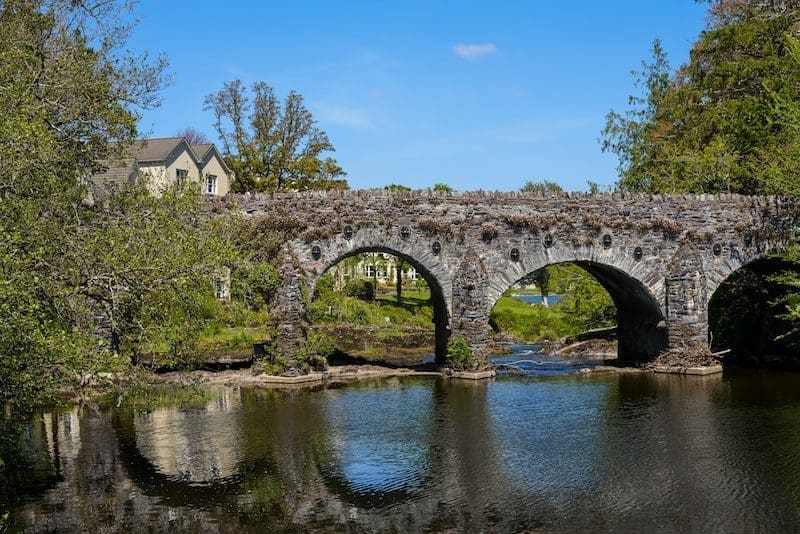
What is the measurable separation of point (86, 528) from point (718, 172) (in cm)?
2943

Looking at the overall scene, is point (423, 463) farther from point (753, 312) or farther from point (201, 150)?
point (201, 150)

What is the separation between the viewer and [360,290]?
53.0m

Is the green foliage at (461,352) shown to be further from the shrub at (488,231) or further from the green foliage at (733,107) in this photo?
the green foliage at (733,107)

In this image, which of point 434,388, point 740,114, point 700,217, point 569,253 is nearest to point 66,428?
point 434,388

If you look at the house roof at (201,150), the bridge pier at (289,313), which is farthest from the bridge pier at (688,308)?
the house roof at (201,150)

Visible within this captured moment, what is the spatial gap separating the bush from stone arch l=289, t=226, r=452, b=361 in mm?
21582

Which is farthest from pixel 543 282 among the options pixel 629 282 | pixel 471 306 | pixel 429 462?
pixel 429 462

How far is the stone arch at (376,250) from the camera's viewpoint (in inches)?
1080

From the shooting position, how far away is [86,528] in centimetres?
1297

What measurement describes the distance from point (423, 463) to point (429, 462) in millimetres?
135

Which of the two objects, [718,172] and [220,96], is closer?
[718,172]

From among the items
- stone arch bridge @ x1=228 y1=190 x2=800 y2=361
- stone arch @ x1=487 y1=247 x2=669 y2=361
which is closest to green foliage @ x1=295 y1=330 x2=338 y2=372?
stone arch bridge @ x1=228 y1=190 x2=800 y2=361

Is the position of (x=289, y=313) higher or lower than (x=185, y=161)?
lower

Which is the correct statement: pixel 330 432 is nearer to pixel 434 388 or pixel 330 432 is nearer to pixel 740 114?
pixel 434 388
